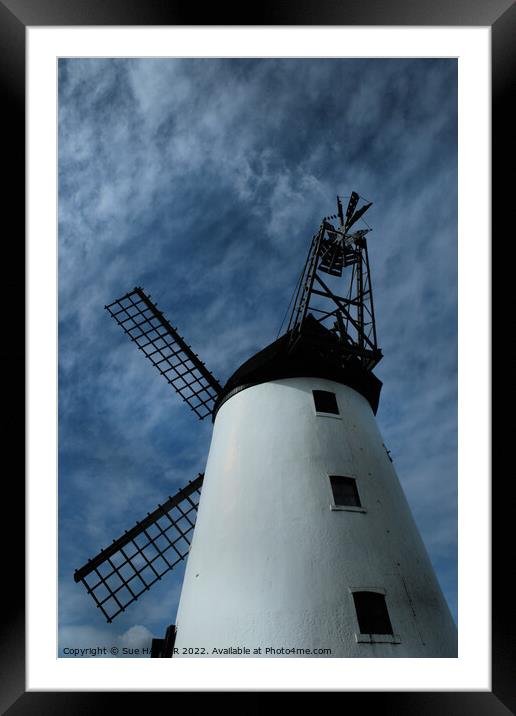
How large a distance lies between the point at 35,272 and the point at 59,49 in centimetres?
211

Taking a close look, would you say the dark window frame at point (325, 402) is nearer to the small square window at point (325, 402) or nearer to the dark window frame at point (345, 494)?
the small square window at point (325, 402)

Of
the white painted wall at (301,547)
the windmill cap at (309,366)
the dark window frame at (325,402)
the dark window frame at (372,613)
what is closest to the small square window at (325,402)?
the dark window frame at (325,402)

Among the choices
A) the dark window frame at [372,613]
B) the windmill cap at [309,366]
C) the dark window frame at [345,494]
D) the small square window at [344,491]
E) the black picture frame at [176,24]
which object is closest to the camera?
the black picture frame at [176,24]

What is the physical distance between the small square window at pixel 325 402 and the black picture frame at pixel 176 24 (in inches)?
220

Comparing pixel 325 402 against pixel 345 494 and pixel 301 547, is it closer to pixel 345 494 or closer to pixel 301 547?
pixel 345 494

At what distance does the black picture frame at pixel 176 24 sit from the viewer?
11.8 feet

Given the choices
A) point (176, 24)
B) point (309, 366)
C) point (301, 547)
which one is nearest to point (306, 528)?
point (301, 547)

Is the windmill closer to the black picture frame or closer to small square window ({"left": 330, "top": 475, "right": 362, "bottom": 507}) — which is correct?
small square window ({"left": 330, "top": 475, "right": 362, "bottom": 507})

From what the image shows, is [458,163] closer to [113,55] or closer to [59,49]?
[113,55]

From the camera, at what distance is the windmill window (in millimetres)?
6379

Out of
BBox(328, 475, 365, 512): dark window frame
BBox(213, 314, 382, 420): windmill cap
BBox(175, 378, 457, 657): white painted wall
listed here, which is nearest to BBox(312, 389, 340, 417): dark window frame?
BBox(175, 378, 457, 657): white painted wall

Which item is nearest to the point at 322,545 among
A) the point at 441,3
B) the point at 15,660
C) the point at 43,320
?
the point at 15,660

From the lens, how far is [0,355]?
3902mm

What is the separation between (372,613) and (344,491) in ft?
6.32
